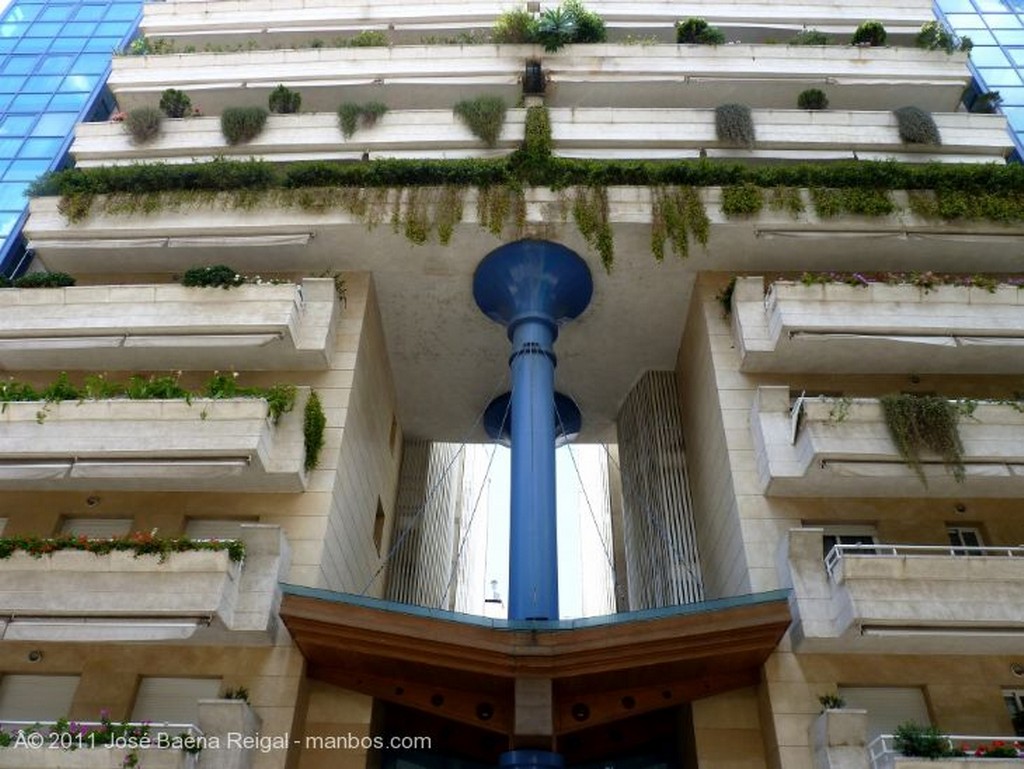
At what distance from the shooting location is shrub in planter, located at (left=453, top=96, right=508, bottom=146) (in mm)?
23234

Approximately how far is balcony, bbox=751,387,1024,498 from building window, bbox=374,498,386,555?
11.3 metres

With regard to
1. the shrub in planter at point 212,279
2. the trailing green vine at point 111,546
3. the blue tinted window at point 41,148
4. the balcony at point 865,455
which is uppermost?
the blue tinted window at point 41,148

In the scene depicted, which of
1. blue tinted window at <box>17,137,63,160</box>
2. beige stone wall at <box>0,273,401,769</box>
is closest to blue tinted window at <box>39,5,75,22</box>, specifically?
blue tinted window at <box>17,137,63,160</box>

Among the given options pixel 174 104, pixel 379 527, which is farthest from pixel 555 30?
pixel 379 527

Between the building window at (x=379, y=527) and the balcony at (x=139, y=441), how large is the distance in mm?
6712

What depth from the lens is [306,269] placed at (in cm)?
2173

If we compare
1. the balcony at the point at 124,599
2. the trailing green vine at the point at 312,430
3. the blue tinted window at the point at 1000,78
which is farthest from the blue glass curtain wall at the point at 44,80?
the blue tinted window at the point at 1000,78

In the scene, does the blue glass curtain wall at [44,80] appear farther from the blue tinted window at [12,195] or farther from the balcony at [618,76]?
the balcony at [618,76]

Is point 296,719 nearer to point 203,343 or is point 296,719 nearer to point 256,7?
point 203,343

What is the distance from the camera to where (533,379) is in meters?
20.3

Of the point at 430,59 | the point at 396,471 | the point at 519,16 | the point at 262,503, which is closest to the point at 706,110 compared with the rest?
the point at 519,16

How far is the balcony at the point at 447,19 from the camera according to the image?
29938mm

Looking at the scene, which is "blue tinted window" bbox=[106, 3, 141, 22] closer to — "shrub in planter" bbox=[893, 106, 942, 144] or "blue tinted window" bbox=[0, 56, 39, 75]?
"blue tinted window" bbox=[0, 56, 39, 75]

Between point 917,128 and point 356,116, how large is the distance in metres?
16.5
